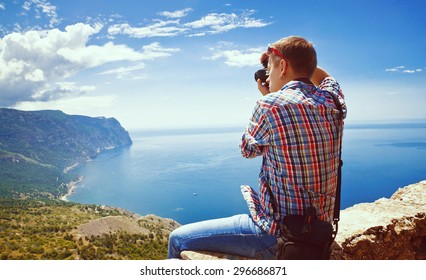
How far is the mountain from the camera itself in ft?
289

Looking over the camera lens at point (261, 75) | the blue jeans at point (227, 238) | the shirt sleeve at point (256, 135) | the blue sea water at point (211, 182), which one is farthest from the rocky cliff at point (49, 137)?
the shirt sleeve at point (256, 135)

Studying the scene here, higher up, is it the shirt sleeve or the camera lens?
the camera lens

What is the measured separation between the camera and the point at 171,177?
3479 inches

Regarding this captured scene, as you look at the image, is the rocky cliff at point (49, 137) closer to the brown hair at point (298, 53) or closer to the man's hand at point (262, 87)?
the man's hand at point (262, 87)

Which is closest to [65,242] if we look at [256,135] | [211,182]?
[256,135]

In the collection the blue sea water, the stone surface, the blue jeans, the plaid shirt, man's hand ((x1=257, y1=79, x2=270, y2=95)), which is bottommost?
the blue sea water

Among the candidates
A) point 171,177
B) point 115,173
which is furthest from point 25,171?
point 171,177

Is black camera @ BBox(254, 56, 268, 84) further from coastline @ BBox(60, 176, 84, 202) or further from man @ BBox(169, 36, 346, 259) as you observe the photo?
coastline @ BBox(60, 176, 84, 202)

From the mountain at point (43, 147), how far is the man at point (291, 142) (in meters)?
82.8

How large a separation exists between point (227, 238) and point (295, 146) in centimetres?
66

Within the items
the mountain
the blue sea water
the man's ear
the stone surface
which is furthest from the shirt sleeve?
the mountain

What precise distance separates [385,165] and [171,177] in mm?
60296

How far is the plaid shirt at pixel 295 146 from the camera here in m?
1.24
